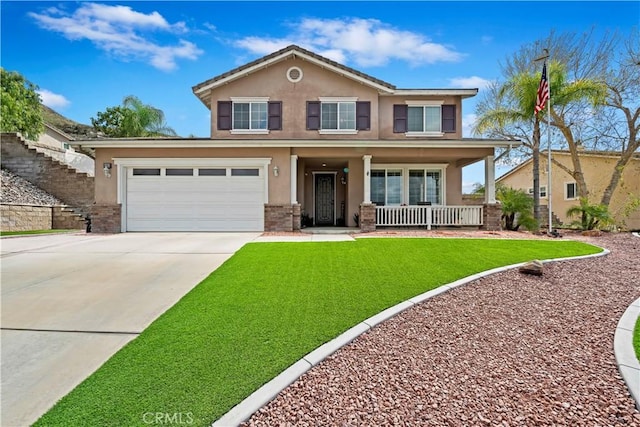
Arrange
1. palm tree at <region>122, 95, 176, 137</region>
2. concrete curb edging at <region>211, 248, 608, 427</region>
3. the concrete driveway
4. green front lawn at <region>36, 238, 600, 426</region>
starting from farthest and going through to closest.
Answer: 1. palm tree at <region>122, 95, 176, 137</region>
2. the concrete driveway
3. green front lawn at <region>36, 238, 600, 426</region>
4. concrete curb edging at <region>211, 248, 608, 427</region>

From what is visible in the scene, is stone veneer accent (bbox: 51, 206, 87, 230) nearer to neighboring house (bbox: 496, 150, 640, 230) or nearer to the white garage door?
the white garage door

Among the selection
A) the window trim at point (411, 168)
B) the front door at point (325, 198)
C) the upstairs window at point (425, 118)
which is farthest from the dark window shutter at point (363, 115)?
the front door at point (325, 198)

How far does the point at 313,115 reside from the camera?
15898mm

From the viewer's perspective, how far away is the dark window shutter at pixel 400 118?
16.4 meters

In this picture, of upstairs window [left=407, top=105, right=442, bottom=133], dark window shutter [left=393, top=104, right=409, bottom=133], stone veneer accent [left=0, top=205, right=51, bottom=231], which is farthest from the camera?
upstairs window [left=407, top=105, right=442, bottom=133]

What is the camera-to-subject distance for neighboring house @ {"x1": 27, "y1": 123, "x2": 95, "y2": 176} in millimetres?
20009

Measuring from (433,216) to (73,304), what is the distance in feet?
42.0

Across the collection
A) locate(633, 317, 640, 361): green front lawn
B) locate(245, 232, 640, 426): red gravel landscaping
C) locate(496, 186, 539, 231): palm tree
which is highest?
locate(496, 186, 539, 231): palm tree

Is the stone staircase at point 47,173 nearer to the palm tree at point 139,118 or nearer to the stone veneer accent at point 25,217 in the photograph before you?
the stone veneer accent at point 25,217

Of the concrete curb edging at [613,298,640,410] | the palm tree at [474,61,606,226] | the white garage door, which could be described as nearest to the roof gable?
the white garage door

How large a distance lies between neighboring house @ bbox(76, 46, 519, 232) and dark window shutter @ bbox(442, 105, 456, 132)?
48 mm

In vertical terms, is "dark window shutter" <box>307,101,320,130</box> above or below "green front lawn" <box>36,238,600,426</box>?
above

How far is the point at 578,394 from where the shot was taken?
292 centimetres

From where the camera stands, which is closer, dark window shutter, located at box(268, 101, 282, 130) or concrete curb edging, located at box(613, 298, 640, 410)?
concrete curb edging, located at box(613, 298, 640, 410)
